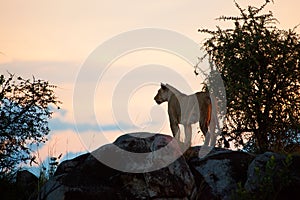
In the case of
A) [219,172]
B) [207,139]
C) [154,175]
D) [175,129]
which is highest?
[175,129]

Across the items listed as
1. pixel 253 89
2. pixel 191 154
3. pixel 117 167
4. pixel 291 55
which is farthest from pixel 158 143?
pixel 291 55

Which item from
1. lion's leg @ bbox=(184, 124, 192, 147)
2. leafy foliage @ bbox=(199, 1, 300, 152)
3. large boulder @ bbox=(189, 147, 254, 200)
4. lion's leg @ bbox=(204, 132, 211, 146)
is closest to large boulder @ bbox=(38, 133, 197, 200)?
large boulder @ bbox=(189, 147, 254, 200)

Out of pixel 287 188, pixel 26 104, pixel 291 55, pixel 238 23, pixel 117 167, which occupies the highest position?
pixel 238 23

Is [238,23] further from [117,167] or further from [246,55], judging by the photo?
[117,167]

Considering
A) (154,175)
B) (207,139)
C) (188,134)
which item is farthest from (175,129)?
(154,175)

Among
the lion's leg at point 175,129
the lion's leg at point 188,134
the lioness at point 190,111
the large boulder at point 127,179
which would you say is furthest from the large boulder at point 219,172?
the lioness at point 190,111

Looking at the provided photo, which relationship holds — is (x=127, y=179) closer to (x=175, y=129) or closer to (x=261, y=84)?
(x=175, y=129)

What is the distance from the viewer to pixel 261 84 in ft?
75.3

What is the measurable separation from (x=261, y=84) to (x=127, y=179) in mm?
12561

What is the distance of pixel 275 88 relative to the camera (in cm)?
2311

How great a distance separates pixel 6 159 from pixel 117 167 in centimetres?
726

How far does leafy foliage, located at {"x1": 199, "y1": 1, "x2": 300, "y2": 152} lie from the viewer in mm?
22500

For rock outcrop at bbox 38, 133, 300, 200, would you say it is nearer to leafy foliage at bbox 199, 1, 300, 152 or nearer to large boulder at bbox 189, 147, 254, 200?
large boulder at bbox 189, 147, 254, 200

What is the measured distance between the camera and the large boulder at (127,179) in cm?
1152
